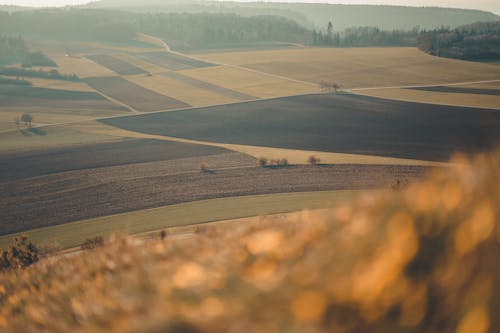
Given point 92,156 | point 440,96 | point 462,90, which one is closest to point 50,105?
point 92,156

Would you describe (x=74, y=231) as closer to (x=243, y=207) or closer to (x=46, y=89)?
(x=243, y=207)

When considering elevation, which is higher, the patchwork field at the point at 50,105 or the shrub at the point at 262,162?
the patchwork field at the point at 50,105

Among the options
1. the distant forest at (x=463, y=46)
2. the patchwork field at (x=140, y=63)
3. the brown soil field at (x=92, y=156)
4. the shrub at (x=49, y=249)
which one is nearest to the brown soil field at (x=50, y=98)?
the brown soil field at (x=92, y=156)

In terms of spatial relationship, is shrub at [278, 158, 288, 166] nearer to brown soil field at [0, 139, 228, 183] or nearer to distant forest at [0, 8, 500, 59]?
brown soil field at [0, 139, 228, 183]

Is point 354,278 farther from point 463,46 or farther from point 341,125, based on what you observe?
point 463,46

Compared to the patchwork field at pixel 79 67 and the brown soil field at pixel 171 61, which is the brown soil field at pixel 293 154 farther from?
the brown soil field at pixel 171 61

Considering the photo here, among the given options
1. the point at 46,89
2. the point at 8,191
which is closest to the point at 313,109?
the point at 8,191

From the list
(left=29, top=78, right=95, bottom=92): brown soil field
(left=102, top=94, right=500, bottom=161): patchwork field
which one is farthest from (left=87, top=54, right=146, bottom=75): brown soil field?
(left=102, top=94, right=500, bottom=161): patchwork field
